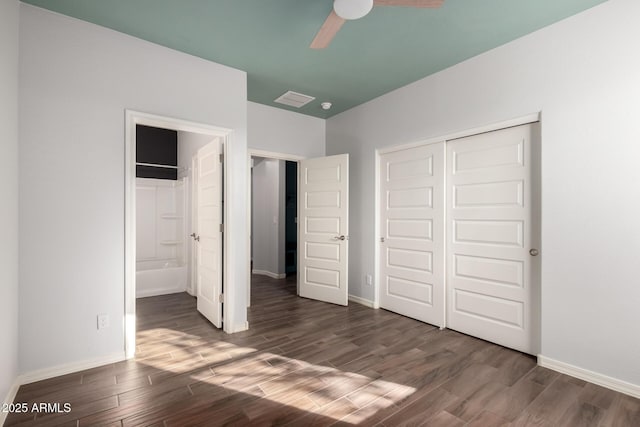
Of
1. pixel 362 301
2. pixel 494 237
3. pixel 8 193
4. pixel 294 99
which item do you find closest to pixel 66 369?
pixel 8 193

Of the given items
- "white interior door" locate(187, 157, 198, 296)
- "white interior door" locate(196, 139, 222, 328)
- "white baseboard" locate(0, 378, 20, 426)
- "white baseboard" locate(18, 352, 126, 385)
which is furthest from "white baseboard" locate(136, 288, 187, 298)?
"white baseboard" locate(0, 378, 20, 426)

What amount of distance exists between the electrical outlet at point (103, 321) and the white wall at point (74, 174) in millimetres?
42

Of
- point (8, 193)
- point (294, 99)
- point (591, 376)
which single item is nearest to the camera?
point (8, 193)

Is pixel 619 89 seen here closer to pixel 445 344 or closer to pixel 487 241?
pixel 487 241

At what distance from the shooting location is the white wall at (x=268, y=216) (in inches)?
236

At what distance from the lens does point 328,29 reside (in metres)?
2.03

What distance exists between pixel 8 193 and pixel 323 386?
8.24 feet

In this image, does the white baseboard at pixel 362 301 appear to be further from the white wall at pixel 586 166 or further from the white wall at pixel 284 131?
the white wall at pixel 284 131

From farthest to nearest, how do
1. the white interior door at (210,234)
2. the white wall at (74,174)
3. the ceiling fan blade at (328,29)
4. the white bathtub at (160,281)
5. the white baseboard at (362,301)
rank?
1. the white bathtub at (160,281)
2. the white baseboard at (362,301)
3. the white interior door at (210,234)
4. the white wall at (74,174)
5. the ceiling fan blade at (328,29)

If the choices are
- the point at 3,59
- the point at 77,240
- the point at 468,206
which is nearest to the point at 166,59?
the point at 3,59

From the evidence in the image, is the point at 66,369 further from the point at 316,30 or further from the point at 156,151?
the point at 156,151

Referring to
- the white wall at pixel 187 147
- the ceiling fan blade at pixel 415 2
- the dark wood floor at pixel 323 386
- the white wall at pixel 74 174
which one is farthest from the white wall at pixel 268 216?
the ceiling fan blade at pixel 415 2

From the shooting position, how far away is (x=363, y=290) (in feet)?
13.7

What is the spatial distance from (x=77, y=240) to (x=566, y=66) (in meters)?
4.21
